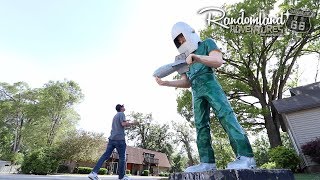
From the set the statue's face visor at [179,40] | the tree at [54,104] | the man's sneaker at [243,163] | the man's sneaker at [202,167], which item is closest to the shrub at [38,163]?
the tree at [54,104]

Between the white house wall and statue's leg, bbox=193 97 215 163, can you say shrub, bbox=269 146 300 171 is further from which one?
statue's leg, bbox=193 97 215 163

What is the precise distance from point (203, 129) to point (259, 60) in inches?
707

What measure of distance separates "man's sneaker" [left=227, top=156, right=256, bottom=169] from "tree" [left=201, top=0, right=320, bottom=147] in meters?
15.3

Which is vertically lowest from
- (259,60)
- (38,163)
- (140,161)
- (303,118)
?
(38,163)

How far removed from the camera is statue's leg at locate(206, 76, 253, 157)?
229 centimetres

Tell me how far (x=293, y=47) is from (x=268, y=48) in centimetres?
202

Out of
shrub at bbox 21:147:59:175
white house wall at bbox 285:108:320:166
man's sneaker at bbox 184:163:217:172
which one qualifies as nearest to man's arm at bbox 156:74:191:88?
man's sneaker at bbox 184:163:217:172

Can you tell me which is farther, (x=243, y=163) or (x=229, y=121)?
(x=229, y=121)

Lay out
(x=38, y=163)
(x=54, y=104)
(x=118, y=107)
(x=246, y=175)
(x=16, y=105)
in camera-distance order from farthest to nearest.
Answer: (x=16, y=105) < (x=54, y=104) < (x=38, y=163) < (x=118, y=107) < (x=246, y=175)

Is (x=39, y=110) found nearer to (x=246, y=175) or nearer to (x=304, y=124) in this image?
(x=304, y=124)

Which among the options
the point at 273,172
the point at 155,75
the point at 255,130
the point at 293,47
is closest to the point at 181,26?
the point at 155,75

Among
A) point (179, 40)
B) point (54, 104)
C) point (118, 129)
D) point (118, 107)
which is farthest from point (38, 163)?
point (179, 40)

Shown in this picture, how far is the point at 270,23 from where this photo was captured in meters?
16.9

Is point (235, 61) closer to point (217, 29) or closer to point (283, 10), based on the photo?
point (217, 29)
